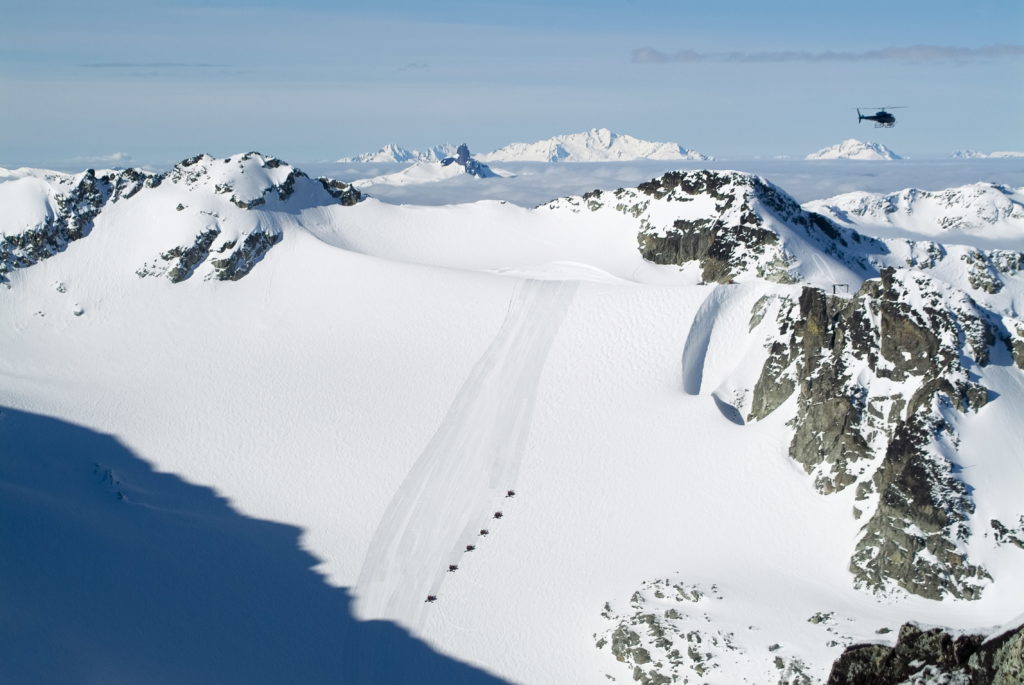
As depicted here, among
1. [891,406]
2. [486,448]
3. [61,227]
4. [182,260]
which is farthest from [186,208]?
[891,406]

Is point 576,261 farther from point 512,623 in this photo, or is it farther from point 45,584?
point 45,584

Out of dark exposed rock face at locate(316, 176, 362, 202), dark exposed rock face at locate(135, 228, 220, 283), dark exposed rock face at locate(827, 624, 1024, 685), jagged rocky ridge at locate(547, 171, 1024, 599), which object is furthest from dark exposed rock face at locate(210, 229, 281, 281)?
dark exposed rock face at locate(827, 624, 1024, 685)

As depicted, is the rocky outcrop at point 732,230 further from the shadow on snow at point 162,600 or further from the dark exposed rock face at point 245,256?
the shadow on snow at point 162,600

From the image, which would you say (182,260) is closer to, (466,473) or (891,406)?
(466,473)

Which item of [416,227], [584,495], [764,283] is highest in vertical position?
[416,227]

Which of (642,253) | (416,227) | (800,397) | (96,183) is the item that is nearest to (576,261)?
(642,253)

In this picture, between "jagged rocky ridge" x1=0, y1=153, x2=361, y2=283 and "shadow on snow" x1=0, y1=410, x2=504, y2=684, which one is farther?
"jagged rocky ridge" x1=0, y1=153, x2=361, y2=283

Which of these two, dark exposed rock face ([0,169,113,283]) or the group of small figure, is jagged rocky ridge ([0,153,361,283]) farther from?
the group of small figure
